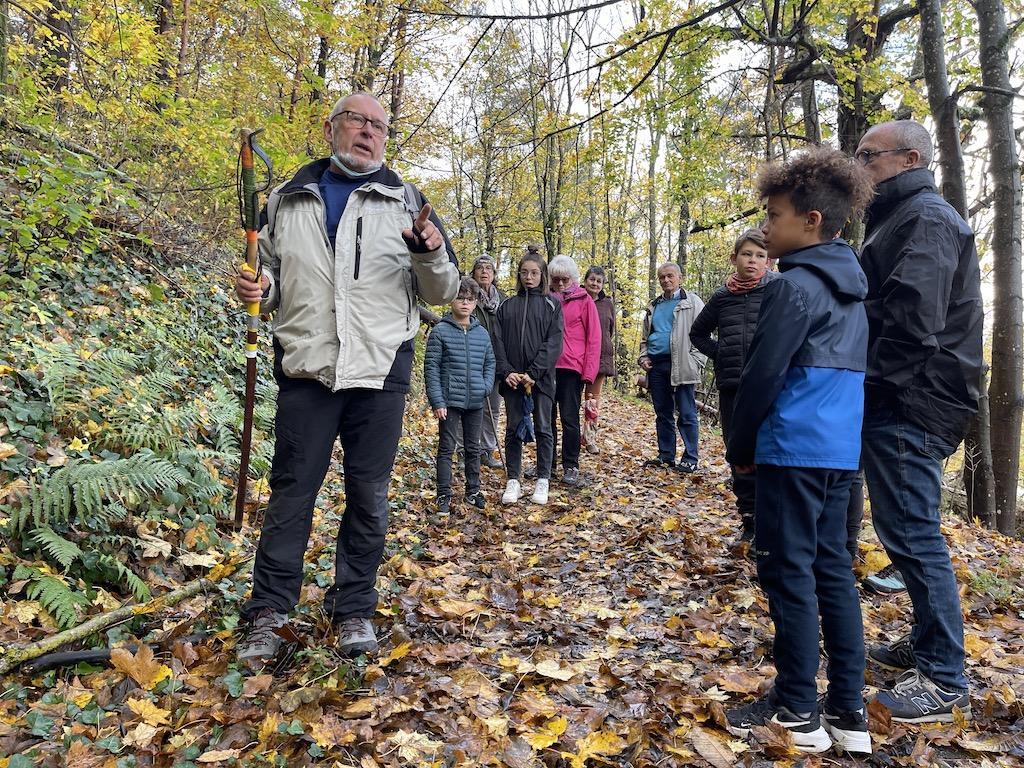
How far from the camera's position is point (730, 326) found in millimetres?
4914

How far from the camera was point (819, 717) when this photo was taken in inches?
92.0

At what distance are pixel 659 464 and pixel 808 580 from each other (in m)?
5.50

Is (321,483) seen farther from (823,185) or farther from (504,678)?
(823,185)

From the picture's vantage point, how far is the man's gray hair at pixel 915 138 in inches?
112

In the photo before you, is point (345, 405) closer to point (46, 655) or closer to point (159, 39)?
point (46, 655)

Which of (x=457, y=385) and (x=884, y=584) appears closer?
(x=884, y=584)

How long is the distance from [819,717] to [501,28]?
3566 mm

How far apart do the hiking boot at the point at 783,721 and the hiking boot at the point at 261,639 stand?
80.4 inches

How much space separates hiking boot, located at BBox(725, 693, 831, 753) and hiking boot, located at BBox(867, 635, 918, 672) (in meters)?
0.90

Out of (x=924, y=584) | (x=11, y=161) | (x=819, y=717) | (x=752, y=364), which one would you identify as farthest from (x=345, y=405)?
(x=11, y=161)

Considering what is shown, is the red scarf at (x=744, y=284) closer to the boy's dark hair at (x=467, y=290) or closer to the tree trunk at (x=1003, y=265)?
the boy's dark hair at (x=467, y=290)

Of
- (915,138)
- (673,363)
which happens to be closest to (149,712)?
(915,138)

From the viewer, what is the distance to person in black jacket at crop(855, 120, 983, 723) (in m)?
2.55

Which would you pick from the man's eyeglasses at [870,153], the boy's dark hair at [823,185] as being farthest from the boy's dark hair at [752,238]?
the boy's dark hair at [823,185]
